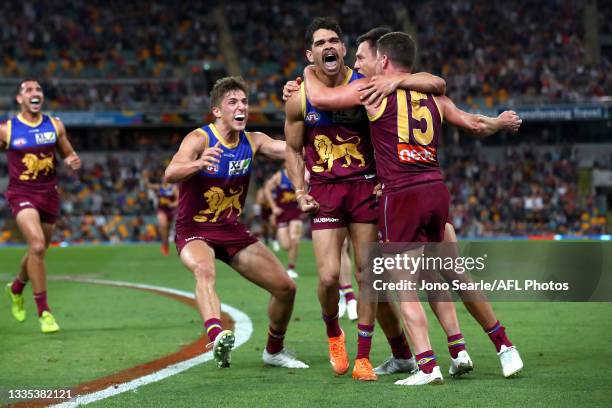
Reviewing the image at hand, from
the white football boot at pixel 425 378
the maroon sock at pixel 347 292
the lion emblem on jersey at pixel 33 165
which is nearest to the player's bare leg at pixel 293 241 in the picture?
the maroon sock at pixel 347 292

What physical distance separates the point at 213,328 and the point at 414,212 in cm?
174

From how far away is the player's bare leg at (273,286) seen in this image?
28.1 feet

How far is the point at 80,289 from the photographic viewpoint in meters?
17.8

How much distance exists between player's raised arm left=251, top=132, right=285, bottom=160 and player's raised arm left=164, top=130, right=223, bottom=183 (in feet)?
1.87

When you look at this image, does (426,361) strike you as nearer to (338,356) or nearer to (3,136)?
(338,356)

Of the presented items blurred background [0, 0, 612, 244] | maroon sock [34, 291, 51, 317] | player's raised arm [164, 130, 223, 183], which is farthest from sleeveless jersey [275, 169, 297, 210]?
blurred background [0, 0, 612, 244]

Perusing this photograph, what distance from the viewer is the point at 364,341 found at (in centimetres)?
777

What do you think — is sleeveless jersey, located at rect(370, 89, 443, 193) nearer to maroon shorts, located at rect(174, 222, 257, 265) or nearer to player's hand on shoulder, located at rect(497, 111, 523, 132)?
player's hand on shoulder, located at rect(497, 111, 523, 132)

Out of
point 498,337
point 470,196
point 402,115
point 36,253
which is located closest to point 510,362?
point 498,337

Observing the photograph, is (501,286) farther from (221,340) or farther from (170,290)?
(170,290)

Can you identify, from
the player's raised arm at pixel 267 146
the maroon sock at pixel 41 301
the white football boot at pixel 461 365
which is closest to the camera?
the white football boot at pixel 461 365

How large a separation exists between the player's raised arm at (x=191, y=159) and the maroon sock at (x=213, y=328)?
118 cm

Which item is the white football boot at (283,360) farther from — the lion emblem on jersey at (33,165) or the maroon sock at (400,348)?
the lion emblem on jersey at (33,165)

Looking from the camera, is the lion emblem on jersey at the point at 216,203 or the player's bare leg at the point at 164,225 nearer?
the lion emblem on jersey at the point at 216,203
